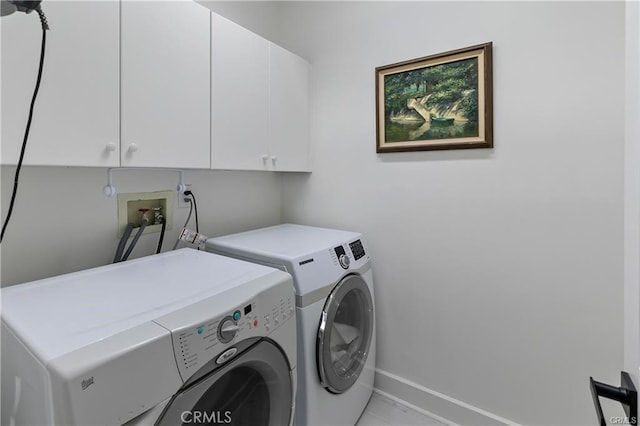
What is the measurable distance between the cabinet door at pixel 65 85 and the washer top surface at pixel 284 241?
25.1 inches

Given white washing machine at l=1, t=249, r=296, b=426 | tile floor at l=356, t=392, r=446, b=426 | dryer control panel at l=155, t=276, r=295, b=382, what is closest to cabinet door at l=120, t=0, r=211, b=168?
white washing machine at l=1, t=249, r=296, b=426

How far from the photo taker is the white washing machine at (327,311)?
1.25 metres

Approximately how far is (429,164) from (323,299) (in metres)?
0.92

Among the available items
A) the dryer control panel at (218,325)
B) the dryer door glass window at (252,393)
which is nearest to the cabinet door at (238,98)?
the dryer control panel at (218,325)

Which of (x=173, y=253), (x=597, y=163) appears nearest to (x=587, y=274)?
(x=597, y=163)

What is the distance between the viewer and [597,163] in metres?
1.27

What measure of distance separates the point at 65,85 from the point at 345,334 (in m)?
1.51

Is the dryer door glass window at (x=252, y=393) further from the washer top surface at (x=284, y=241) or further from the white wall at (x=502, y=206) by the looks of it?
the white wall at (x=502, y=206)

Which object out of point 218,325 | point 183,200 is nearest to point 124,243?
point 183,200

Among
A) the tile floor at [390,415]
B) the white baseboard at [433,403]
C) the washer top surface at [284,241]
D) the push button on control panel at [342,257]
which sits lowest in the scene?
the tile floor at [390,415]

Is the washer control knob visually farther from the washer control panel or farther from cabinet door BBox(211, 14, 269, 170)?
cabinet door BBox(211, 14, 269, 170)

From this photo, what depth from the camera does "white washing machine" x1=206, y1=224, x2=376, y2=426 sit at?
1.25 m

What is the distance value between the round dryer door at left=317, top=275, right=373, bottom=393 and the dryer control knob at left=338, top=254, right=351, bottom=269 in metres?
0.06

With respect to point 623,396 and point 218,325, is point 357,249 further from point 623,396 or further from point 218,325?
point 623,396
